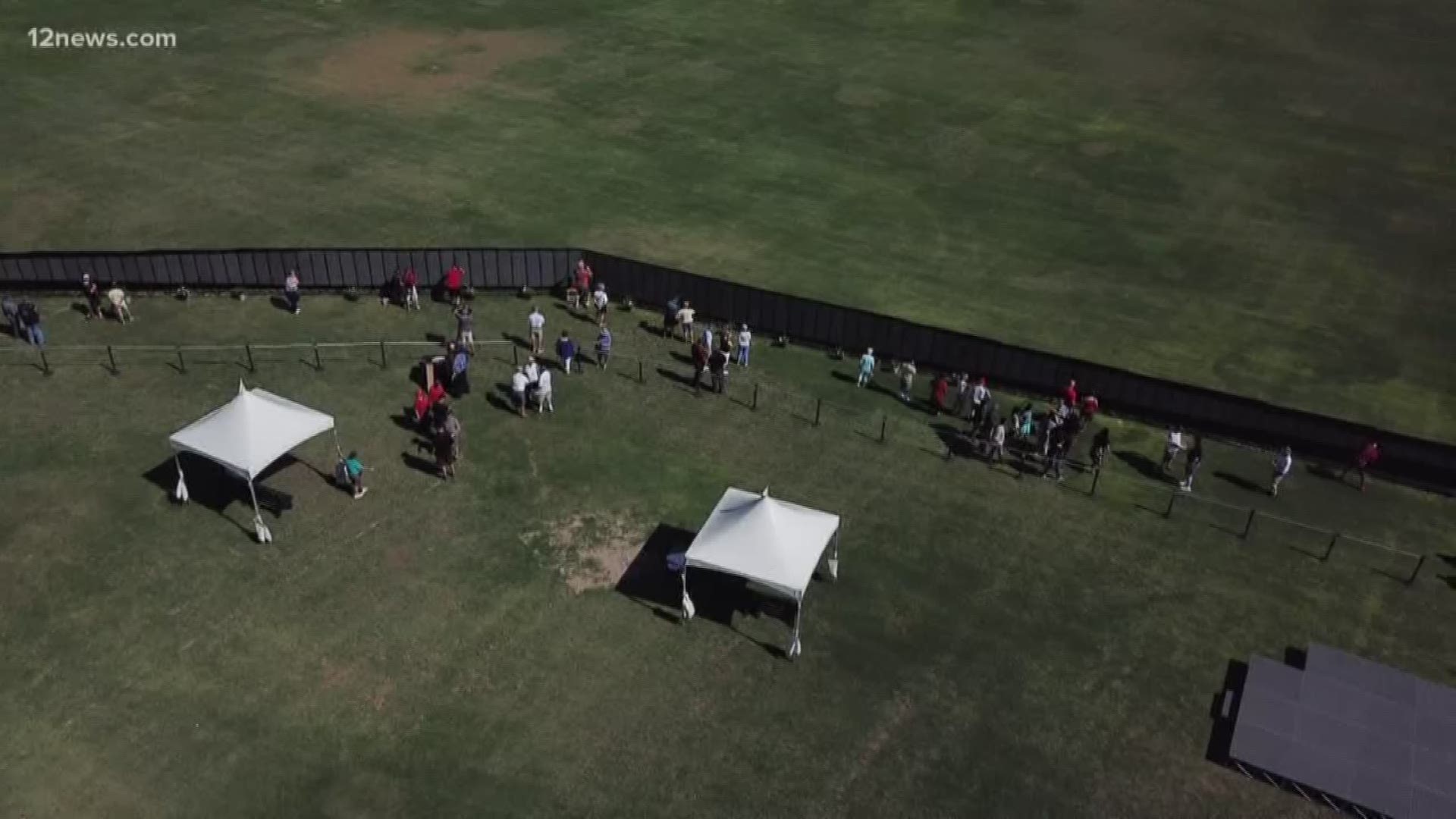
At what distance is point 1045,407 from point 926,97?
75.3 ft

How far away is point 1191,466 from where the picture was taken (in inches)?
1083

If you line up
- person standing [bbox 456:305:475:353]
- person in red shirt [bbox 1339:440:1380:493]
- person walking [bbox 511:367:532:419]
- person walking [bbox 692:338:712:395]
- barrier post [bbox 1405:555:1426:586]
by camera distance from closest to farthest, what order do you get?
1. barrier post [bbox 1405:555:1426:586]
2. person in red shirt [bbox 1339:440:1380:493]
3. person walking [bbox 511:367:532:419]
4. person walking [bbox 692:338:712:395]
5. person standing [bbox 456:305:475:353]

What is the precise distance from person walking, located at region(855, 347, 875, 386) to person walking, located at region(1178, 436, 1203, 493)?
28.6 feet

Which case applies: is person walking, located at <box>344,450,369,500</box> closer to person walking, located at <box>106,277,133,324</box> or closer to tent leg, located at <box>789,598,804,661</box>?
person walking, located at <box>106,277,133,324</box>

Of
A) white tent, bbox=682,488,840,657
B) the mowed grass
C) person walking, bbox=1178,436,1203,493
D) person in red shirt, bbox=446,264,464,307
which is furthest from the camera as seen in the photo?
person in red shirt, bbox=446,264,464,307

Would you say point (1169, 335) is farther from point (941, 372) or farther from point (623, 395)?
point (623, 395)

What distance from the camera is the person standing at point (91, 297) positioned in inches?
1240

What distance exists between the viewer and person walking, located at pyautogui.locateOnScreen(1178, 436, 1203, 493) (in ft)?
89.7

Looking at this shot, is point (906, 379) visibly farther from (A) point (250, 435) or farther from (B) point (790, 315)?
(A) point (250, 435)

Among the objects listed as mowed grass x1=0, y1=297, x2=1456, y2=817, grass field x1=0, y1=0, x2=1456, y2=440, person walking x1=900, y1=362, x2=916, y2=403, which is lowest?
mowed grass x1=0, y1=297, x2=1456, y2=817

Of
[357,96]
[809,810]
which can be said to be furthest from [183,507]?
[357,96]

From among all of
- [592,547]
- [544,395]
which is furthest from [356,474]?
[592,547]

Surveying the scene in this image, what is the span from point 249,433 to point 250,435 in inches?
2.3

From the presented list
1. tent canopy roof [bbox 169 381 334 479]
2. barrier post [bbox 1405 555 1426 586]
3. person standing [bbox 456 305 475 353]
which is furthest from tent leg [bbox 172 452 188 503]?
barrier post [bbox 1405 555 1426 586]
